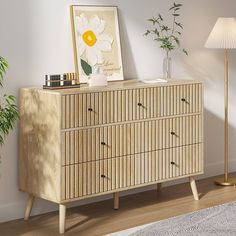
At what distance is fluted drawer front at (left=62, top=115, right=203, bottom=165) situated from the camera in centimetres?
433

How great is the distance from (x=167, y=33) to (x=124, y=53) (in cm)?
46

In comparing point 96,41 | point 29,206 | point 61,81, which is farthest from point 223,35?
point 29,206

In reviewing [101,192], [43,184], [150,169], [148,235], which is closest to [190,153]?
[150,169]

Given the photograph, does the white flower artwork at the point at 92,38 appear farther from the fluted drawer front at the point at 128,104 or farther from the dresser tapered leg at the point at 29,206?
the dresser tapered leg at the point at 29,206

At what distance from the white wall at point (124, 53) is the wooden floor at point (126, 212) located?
0.19 m

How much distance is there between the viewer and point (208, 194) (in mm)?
5270

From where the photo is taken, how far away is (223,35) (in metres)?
5.39

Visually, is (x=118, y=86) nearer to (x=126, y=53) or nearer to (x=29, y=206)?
(x=126, y=53)

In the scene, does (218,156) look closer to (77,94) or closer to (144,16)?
(144,16)

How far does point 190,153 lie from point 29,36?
1.38 metres

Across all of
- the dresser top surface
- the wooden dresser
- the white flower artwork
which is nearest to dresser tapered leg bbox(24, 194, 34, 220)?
the wooden dresser

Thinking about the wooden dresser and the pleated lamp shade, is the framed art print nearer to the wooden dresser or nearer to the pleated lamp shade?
the wooden dresser

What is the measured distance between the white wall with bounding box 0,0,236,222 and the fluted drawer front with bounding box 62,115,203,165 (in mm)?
461

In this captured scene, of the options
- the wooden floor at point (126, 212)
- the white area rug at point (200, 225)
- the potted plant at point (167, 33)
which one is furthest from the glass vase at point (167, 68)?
the white area rug at point (200, 225)
